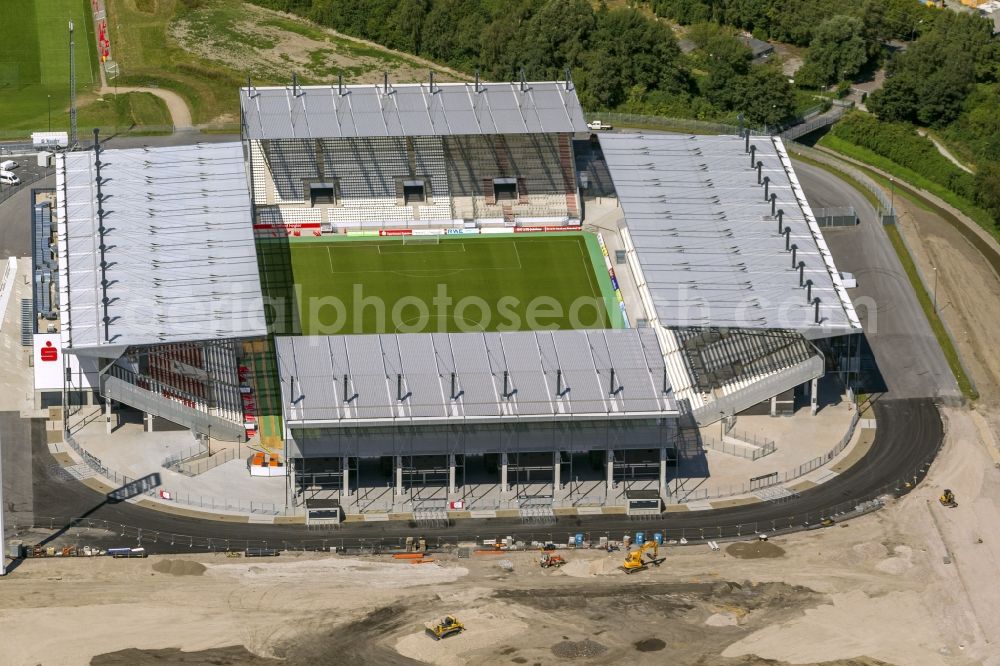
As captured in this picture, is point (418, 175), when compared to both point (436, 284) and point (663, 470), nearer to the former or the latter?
point (436, 284)

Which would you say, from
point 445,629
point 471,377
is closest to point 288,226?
point 471,377

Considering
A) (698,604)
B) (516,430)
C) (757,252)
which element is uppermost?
(757,252)

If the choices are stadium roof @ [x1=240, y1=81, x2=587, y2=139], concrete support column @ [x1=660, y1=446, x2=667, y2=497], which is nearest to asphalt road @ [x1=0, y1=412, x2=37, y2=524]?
stadium roof @ [x1=240, y1=81, x2=587, y2=139]

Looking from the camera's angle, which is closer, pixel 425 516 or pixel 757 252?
pixel 425 516

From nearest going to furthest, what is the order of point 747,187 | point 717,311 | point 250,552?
point 250,552 → point 717,311 → point 747,187

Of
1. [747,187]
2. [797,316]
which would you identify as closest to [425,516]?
[797,316]

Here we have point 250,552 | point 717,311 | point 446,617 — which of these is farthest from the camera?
point 717,311

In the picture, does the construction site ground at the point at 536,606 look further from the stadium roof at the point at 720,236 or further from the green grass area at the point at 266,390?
the stadium roof at the point at 720,236

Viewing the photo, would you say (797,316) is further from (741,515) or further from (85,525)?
(85,525)

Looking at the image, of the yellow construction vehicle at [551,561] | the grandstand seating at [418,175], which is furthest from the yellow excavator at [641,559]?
the grandstand seating at [418,175]
